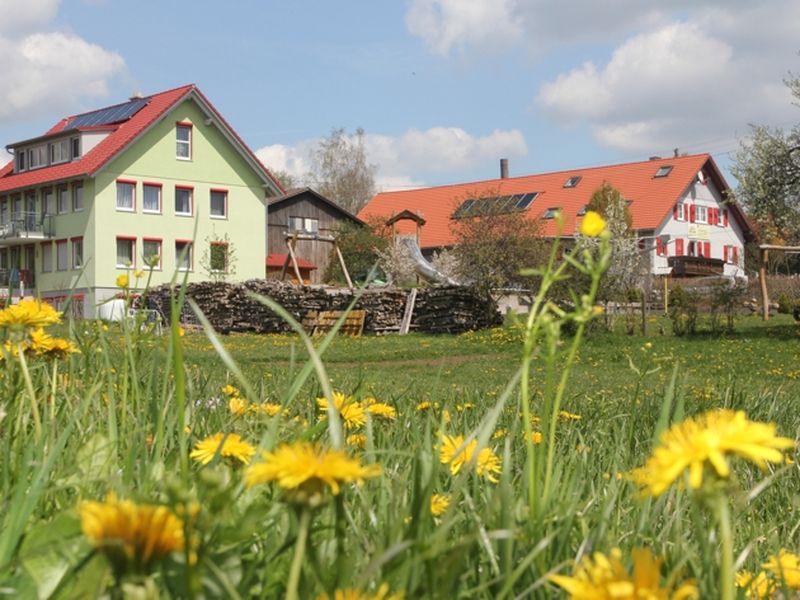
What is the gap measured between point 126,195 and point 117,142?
6.92 feet

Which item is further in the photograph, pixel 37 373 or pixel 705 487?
pixel 37 373

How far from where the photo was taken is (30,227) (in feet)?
127

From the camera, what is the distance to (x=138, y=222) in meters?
37.1

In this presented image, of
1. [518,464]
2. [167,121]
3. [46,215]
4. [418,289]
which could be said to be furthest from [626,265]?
[518,464]

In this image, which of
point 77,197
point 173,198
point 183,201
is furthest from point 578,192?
point 77,197

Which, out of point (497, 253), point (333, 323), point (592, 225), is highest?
point (497, 253)

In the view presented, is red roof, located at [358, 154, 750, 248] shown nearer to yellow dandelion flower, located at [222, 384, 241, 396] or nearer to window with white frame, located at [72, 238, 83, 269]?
window with white frame, located at [72, 238, 83, 269]

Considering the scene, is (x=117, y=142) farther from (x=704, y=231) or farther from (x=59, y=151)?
(x=704, y=231)

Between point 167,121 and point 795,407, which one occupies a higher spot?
point 167,121

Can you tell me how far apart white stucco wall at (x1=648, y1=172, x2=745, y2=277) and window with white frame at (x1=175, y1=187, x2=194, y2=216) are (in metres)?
20.7

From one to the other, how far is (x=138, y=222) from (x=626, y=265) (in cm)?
1857

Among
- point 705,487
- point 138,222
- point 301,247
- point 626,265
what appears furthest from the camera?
point 301,247

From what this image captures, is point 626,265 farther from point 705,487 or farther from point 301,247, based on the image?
point 705,487

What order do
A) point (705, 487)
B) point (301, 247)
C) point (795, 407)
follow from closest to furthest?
point (705, 487)
point (795, 407)
point (301, 247)
